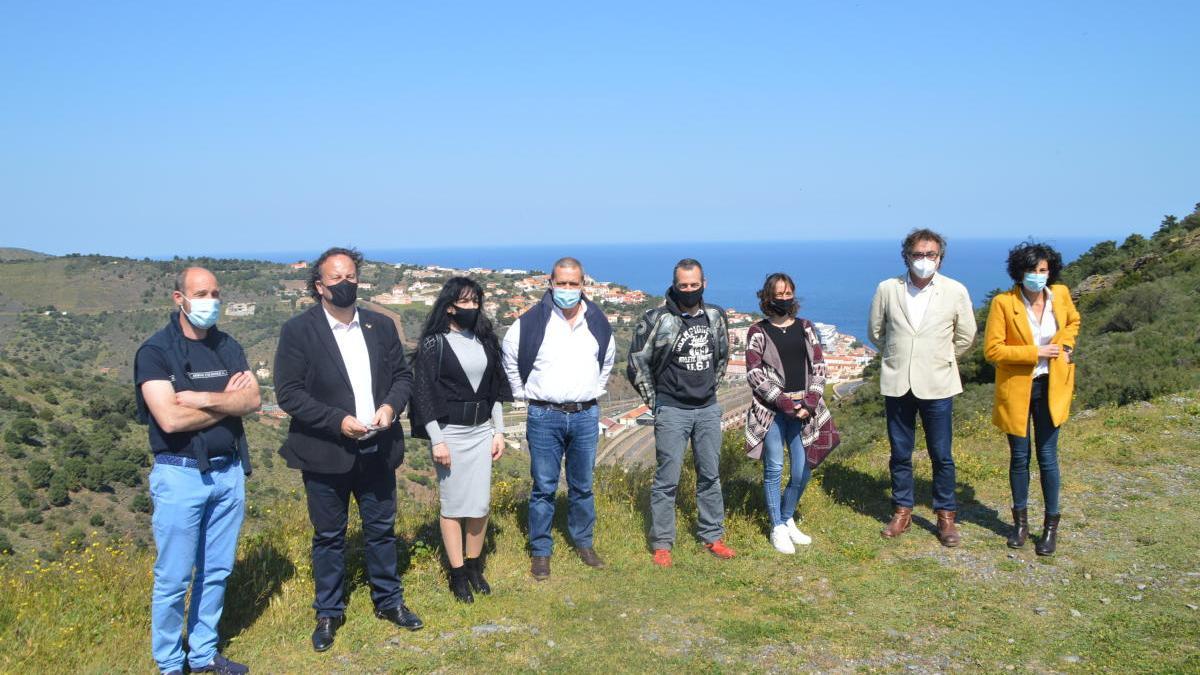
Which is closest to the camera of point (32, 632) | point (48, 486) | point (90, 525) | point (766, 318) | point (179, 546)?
point (179, 546)

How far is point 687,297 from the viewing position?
486cm

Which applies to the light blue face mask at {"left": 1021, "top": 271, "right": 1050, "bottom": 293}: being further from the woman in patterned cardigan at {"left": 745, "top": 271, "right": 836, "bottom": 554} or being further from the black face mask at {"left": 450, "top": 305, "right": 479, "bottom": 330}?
the black face mask at {"left": 450, "top": 305, "right": 479, "bottom": 330}

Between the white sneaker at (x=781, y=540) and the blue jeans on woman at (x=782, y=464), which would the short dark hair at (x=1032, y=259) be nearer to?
the blue jeans on woman at (x=782, y=464)

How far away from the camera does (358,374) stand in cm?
386

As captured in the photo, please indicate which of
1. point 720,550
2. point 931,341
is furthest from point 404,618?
point 931,341

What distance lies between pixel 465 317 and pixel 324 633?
1903 millimetres

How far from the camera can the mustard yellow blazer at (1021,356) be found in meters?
4.89

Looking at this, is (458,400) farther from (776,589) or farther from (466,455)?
(776,589)

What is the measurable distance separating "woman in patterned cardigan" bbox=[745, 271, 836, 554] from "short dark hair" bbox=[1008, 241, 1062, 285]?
1.43 meters

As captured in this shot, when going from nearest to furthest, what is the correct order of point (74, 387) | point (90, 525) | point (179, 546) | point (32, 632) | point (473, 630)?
point (179, 546) → point (32, 632) → point (473, 630) → point (90, 525) → point (74, 387)

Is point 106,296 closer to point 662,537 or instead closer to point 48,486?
point 48,486

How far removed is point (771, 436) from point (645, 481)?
1969 mm

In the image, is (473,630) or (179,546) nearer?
(179,546)

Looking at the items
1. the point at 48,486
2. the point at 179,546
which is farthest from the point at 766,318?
the point at 48,486
